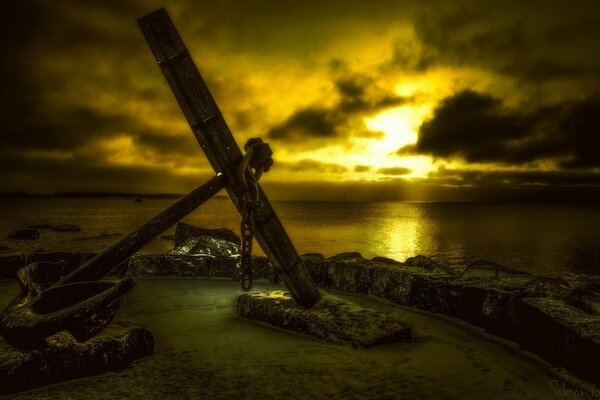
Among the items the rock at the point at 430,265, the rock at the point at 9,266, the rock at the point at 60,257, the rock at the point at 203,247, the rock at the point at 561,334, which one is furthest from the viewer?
the rock at the point at 203,247

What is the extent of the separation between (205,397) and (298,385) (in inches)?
22.6

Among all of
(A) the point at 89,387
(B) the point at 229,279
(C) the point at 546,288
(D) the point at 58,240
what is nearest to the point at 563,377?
(C) the point at 546,288

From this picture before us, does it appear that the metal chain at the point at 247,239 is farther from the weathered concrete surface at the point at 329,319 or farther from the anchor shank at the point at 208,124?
the weathered concrete surface at the point at 329,319

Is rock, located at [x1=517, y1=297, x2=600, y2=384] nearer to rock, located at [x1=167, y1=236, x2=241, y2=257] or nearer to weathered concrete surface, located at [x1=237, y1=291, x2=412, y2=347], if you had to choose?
weathered concrete surface, located at [x1=237, y1=291, x2=412, y2=347]

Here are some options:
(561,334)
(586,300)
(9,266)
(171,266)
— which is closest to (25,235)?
(9,266)

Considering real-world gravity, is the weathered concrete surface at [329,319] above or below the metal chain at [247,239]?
below

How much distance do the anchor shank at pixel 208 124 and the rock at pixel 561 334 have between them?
6.24 ft

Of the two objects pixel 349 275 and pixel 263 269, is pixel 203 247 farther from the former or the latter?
pixel 349 275

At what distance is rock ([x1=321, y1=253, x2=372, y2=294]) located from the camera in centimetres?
518

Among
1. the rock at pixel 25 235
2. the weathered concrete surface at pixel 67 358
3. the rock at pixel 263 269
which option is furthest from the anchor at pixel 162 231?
the rock at pixel 25 235

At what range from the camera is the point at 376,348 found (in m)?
3.23

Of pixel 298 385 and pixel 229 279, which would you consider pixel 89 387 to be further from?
pixel 229 279

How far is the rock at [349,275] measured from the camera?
5.18 meters

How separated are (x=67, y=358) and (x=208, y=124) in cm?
188
